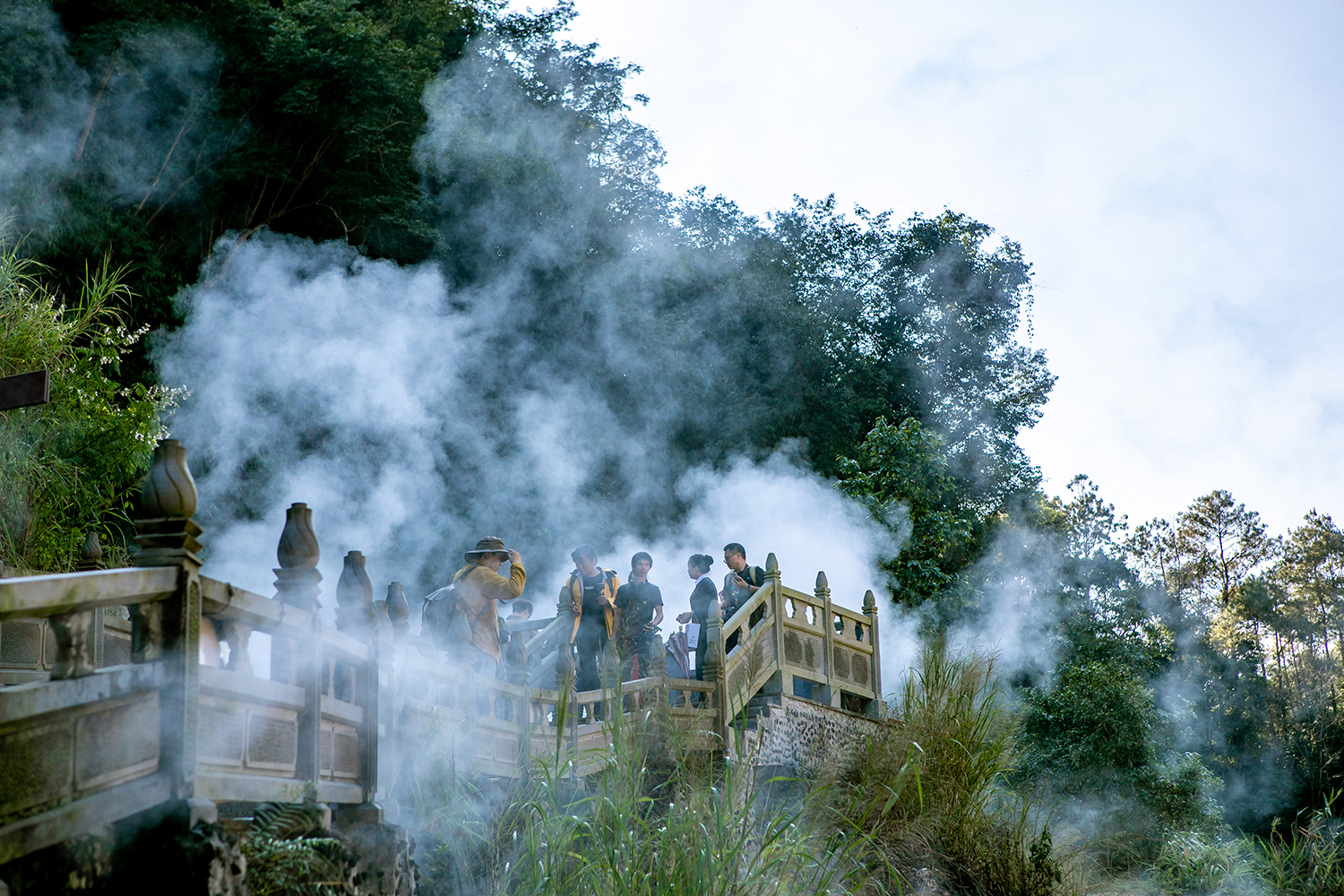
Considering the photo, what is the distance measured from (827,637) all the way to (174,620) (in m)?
6.99

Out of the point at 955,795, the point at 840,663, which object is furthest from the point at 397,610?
the point at 840,663

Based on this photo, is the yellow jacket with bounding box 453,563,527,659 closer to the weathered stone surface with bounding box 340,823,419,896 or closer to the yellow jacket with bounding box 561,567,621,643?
the yellow jacket with bounding box 561,567,621,643

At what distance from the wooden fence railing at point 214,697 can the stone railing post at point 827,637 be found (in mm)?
3233

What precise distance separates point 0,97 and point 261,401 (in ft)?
12.3

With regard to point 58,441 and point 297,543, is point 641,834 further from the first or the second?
point 58,441

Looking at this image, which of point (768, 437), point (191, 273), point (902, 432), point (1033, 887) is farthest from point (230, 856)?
point (768, 437)

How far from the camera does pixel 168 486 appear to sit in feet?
9.53

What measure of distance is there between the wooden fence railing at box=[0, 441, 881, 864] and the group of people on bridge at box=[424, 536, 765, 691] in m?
0.31

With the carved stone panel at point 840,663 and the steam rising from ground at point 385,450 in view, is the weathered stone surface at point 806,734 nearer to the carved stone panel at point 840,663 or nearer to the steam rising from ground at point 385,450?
the carved stone panel at point 840,663

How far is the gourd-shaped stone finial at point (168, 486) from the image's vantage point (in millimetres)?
2902

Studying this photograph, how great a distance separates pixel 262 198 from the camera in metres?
14.2

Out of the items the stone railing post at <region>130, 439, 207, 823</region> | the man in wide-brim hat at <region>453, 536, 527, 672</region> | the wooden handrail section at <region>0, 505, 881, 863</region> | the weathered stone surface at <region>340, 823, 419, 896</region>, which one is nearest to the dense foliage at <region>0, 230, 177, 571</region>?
the wooden handrail section at <region>0, 505, 881, 863</region>

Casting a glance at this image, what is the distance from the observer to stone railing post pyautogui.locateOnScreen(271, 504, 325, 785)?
3.58 m

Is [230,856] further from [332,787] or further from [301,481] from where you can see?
[301,481]
